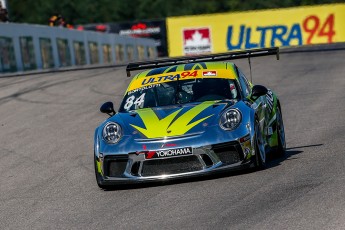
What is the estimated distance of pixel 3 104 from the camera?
22.2 m

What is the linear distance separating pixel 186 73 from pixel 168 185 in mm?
1899

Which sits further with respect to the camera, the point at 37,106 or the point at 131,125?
the point at 37,106

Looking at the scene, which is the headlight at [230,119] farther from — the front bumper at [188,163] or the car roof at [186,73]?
the car roof at [186,73]

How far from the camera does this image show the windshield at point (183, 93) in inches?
456

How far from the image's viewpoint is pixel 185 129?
1051 centimetres

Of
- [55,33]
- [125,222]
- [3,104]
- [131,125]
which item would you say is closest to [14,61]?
[55,33]

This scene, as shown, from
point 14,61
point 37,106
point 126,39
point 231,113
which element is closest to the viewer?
point 231,113

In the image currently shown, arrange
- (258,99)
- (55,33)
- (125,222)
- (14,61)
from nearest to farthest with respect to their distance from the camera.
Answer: (125,222) < (258,99) < (14,61) < (55,33)

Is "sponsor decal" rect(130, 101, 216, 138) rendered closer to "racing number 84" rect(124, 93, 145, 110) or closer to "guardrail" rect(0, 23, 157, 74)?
"racing number 84" rect(124, 93, 145, 110)

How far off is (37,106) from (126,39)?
40501mm

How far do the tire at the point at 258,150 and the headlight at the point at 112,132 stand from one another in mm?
1428

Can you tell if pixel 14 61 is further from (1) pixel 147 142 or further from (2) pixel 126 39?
(1) pixel 147 142

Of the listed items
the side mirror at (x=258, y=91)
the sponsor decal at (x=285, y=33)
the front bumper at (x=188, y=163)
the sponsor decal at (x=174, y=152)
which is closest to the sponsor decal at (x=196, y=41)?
the sponsor decal at (x=285, y=33)

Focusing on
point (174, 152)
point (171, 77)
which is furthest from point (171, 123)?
point (171, 77)
